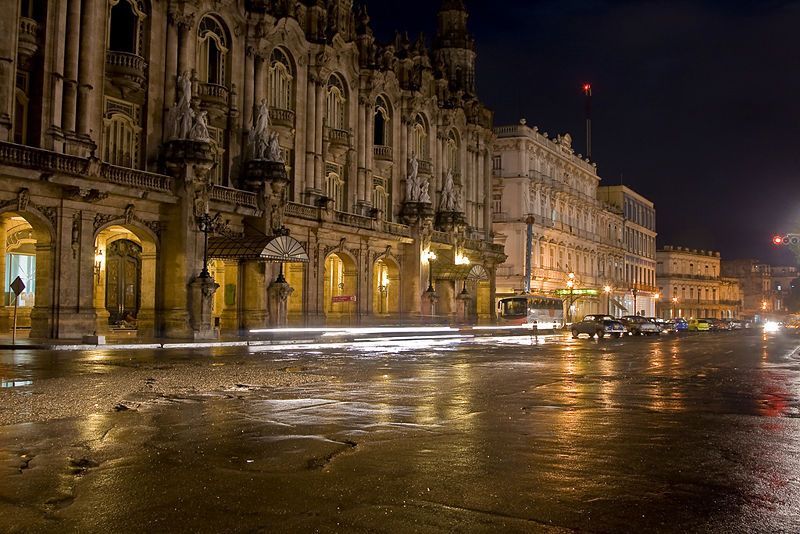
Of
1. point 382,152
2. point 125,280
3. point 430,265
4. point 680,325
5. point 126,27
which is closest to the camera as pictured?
point 126,27

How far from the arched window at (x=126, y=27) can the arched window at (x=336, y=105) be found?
530 inches

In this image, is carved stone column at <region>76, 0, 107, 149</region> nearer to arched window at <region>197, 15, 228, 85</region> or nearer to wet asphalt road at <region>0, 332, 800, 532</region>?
arched window at <region>197, 15, 228, 85</region>

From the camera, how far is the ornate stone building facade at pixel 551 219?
7650 centimetres

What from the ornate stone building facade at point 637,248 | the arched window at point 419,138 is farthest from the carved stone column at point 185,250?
the ornate stone building facade at point 637,248

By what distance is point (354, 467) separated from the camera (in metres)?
8.09

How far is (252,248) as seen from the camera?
3594cm

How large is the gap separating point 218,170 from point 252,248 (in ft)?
18.9

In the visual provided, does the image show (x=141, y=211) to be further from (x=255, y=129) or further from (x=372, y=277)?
(x=372, y=277)

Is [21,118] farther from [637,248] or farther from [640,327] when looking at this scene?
[637,248]

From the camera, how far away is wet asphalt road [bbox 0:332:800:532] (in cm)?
634

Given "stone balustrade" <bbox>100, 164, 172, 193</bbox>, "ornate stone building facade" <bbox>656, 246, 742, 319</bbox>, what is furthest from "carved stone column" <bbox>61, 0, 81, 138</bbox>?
"ornate stone building facade" <bbox>656, 246, 742, 319</bbox>

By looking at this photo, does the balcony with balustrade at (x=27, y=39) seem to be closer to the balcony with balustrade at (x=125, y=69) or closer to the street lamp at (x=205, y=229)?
the balcony with balustrade at (x=125, y=69)

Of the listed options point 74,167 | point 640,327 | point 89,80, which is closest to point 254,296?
point 74,167

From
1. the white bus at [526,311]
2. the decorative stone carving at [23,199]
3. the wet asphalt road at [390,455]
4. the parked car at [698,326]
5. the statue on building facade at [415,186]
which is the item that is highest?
the statue on building facade at [415,186]
